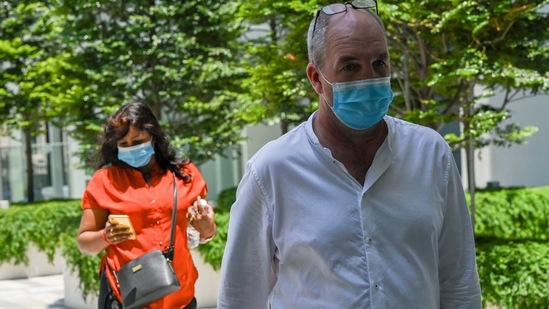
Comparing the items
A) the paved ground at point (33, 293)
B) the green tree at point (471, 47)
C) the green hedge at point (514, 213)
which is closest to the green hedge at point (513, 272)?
the green tree at point (471, 47)

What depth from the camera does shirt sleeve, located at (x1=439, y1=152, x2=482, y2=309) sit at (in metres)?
2.59

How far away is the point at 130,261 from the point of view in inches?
189

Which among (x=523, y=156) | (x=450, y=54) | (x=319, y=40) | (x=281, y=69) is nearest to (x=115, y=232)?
(x=319, y=40)

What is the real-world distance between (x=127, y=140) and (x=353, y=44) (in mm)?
2789

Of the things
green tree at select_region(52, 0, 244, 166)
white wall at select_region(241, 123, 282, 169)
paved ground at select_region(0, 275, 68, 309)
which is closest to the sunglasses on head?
paved ground at select_region(0, 275, 68, 309)

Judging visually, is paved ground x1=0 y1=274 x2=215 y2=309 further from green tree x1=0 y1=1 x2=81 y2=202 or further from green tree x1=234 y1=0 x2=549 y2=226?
green tree x1=234 y1=0 x2=549 y2=226

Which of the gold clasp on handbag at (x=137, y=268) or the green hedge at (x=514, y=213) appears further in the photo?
the green hedge at (x=514, y=213)

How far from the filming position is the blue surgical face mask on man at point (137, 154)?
5.02m

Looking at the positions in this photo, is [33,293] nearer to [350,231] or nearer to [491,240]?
[491,240]

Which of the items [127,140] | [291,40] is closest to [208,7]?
[291,40]

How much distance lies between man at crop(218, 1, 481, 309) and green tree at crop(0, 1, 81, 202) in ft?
50.6

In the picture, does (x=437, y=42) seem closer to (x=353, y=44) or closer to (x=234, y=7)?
(x=234, y=7)

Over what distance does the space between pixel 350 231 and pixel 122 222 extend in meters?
2.47

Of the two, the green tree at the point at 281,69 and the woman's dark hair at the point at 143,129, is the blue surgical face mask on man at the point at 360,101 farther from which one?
the green tree at the point at 281,69
